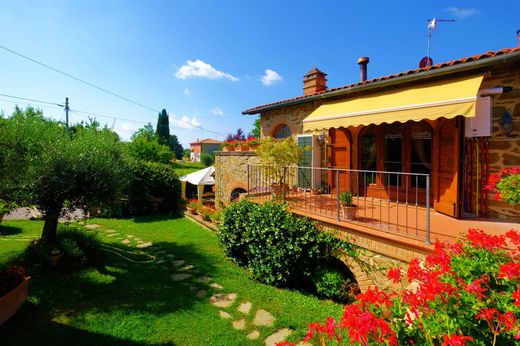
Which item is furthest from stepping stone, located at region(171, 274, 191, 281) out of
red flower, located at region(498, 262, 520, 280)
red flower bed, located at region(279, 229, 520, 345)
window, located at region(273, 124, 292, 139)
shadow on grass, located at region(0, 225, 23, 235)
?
shadow on grass, located at region(0, 225, 23, 235)

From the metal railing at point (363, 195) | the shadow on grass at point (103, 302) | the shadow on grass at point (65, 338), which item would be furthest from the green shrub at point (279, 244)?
the shadow on grass at point (65, 338)

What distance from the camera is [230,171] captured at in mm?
17672

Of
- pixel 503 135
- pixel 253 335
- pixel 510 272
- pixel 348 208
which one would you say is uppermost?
pixel 503 135

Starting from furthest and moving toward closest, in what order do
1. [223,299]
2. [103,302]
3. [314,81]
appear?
[314,81] < [223,299] < [103,302]

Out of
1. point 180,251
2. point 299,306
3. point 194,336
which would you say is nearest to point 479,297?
point 299,306

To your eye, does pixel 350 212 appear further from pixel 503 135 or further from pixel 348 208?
pixel 503 135

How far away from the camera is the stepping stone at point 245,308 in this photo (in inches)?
278

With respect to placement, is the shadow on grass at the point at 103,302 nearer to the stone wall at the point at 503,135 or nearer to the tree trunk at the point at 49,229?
the tree trunk at the point at 49,229

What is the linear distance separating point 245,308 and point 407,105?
7990mm

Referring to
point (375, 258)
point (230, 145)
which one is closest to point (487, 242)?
point (375, 258)

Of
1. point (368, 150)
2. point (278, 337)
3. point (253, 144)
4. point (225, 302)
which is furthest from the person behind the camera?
point (253, 144)

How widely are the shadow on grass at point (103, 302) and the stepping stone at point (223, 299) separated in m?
0.52

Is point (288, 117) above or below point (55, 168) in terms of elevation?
above

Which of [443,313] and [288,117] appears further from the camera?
[288,117]
